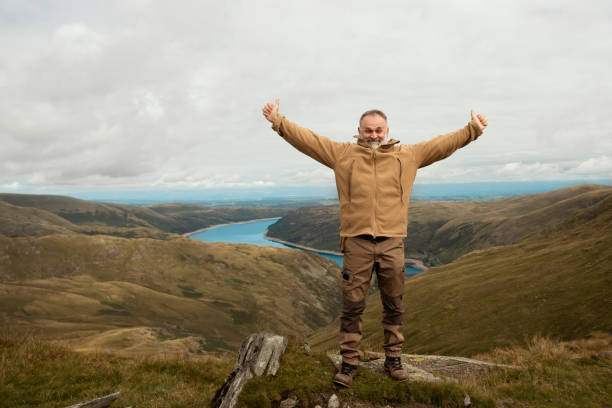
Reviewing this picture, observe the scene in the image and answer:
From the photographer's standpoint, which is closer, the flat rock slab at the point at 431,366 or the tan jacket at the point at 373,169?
the tan jacket at the point at 373,169

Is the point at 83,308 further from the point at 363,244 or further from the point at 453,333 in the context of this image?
the point at 363,244

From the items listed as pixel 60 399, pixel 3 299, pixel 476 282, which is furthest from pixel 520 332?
pixel 3 299

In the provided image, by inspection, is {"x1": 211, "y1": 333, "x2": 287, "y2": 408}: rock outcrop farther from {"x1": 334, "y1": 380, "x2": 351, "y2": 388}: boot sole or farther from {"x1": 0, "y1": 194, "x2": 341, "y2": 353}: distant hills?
{"x1": 0, "y1": 194, "x2": 341, "y2": 353}: distant hills

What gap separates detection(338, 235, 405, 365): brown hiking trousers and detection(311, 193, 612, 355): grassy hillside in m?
23.8

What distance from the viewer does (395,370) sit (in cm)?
761

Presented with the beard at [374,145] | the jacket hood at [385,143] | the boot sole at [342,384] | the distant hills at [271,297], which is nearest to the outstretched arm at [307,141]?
the jacket hood at [385,143]

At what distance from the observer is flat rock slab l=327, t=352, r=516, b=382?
859cm

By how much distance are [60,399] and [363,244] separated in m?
9.24

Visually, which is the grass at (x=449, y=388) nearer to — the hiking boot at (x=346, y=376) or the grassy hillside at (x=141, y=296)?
the hiking boot at (x=346, y=376)

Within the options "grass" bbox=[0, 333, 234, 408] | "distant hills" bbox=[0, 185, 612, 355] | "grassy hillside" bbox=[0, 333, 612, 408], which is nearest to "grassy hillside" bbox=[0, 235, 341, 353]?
"distant hills" bbox=[0, 185, 612, 355]

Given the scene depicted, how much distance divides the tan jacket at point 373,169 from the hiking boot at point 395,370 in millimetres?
3146

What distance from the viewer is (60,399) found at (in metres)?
8.94

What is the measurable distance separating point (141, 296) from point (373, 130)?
145 m

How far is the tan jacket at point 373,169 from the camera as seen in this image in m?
7.19
